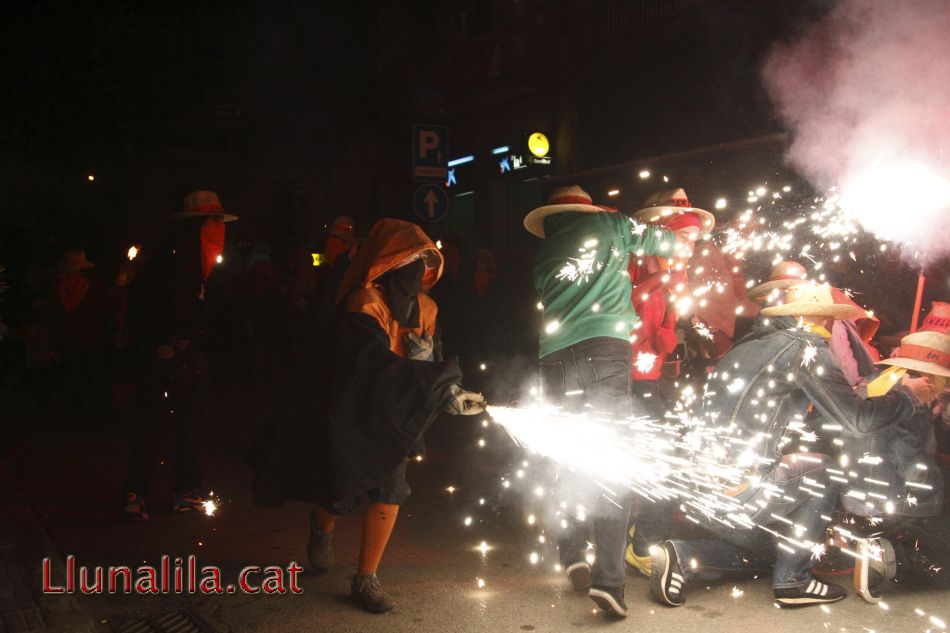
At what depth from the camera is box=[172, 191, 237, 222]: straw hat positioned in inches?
237

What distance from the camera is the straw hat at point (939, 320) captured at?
17.0 feet

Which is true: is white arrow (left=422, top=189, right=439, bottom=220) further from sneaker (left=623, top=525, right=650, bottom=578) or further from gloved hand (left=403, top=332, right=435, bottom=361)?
sneaker (left=623, top=525, right=650, bottom=578)

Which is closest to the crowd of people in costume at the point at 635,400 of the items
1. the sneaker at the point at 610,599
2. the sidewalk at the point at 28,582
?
the sneaker at the point at 610,599

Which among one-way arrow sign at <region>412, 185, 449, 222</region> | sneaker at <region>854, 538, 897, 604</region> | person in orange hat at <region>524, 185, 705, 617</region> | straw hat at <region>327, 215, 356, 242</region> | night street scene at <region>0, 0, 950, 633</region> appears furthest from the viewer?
one-way arrow sign at <region>412, 185, 449, 222</region>

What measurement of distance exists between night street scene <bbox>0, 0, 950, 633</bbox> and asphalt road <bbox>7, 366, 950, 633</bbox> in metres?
0.03

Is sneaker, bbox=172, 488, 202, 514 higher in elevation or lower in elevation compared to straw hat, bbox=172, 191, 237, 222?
lower

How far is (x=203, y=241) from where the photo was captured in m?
6.00

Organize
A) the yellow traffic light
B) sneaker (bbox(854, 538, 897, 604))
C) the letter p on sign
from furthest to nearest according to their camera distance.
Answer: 1. the yellow traffic light
2. the letter p on sign
3. sneaker (bbox(854, 538, 897, 604))

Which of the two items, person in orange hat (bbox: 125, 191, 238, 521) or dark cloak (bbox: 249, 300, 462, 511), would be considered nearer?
dark cloak (bbox: 249, 300, 462, 511)

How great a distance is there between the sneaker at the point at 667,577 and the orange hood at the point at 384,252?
1887 millimetres

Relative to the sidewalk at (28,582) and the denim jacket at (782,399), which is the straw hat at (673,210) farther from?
the sidewalk at (28,582)

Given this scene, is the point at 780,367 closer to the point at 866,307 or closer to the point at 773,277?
the point at 773,277

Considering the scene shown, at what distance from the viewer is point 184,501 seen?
6031 millimetres

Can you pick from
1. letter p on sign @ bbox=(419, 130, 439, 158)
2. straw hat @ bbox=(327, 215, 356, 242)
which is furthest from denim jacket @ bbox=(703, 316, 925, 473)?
letter p on sign @ bbox=(419, 130, 439, 158)
